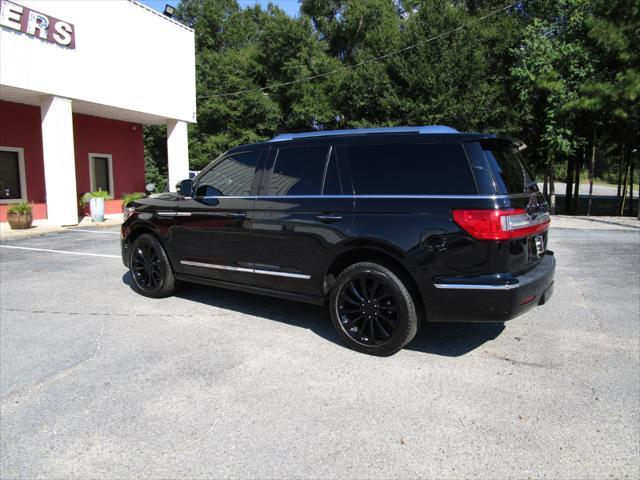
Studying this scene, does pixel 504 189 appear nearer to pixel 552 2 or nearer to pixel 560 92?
pixel 560 92

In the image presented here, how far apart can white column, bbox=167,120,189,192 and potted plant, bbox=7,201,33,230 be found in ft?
20.4

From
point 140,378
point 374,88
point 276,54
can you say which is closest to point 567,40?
point 374,88

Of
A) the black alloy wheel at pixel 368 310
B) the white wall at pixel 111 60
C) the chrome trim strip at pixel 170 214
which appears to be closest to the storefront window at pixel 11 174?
the white wall at pixel 111 60

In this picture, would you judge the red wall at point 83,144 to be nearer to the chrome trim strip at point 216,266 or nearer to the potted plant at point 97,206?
the potted plant at point 97,206

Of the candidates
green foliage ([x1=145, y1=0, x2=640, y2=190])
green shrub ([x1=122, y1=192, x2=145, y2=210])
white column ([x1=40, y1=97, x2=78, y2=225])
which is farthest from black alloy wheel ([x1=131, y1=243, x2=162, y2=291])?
green foliage ([x1=145, y1=0, x2=640, y2=190])

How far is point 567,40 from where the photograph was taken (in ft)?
66.5

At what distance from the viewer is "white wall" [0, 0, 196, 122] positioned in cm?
1252

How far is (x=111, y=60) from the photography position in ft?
49.5

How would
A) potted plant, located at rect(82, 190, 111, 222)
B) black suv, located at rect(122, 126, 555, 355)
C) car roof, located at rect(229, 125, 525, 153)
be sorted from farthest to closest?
potted plant, located at rect(82, 190, 111, 222) → car roof, located at rect(229, 125, 525, 153) → black suv, located at rect(122, 126, 555, 355)

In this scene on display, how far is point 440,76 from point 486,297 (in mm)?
21874

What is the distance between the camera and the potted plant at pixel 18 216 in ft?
42.6

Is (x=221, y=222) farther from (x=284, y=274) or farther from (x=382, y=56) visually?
(x=382, y=56)

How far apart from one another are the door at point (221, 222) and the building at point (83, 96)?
999 centimetres

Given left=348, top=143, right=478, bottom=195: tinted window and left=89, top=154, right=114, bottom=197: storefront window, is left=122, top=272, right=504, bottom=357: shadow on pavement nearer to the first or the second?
left=348, top=143, right=478, bottom=195: tinted window
